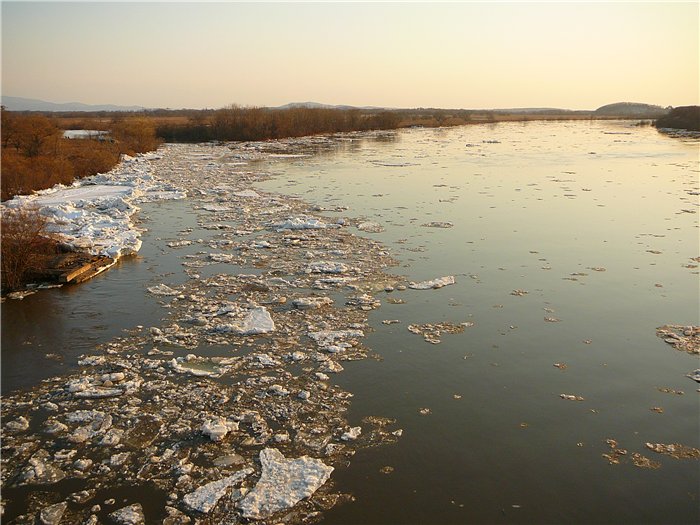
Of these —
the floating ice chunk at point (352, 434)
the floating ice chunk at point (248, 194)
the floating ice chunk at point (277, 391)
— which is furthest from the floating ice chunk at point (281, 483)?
the floating ice chunk at point (248, 194)

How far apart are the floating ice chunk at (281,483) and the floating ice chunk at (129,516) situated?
28.6 inches

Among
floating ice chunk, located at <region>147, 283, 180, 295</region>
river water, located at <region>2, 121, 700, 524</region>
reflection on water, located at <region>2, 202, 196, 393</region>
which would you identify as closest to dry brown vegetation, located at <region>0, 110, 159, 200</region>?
river water, located at <region>2, 121, 700, 524</region>

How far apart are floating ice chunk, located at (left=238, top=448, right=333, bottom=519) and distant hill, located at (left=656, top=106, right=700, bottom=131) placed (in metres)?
65.2

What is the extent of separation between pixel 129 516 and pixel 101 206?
44.3 ft

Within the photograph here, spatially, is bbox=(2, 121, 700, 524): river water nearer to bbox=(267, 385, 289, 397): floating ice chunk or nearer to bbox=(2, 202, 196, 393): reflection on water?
bbox=(2, 202, 196, 393): reflection on water

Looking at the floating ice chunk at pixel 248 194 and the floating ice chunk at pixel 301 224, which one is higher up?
the floating ice chunk at pixel 248 194

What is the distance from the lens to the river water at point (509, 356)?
4.16 metres

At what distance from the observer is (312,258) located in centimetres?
1047

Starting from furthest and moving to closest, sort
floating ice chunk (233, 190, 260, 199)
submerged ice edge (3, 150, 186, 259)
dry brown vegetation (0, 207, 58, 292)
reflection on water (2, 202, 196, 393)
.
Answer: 1. floating ice chunk (233, 190, 260, 199)
2. submerged ice edge (3, 150, 186, 259)
3. dry brown vegetation (0, 207, 58, 292)
4. reflection on water (2, 202, 196, 393)

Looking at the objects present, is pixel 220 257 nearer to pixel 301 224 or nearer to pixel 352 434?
pixel 301 224

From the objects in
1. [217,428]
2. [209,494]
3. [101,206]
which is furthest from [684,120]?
[209,494]

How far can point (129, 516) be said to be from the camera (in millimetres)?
3877

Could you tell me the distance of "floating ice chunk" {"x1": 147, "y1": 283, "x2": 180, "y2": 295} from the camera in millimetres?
8594

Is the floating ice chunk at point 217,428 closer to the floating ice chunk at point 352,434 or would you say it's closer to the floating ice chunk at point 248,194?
the floating ice chunk at point 352,434
